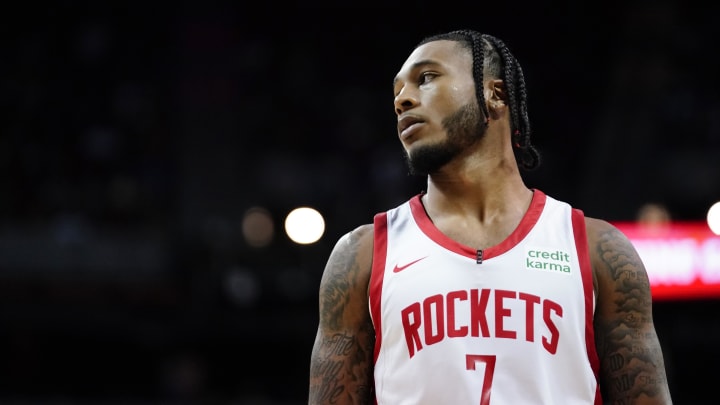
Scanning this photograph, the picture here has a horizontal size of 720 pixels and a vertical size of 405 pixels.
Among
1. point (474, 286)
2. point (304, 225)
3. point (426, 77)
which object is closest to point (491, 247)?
point (474, 286)

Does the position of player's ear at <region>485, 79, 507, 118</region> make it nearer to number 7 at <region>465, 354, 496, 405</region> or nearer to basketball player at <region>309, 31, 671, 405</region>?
basketball player at <region>309, 31, 671, 405</region>

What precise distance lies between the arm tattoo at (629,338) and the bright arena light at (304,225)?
9092 mm

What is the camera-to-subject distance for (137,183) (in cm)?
1256

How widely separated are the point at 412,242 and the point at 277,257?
9154mm

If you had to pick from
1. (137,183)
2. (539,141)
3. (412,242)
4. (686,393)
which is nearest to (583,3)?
(539,141)

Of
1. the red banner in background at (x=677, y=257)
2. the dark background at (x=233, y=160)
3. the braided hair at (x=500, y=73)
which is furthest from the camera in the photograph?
the dark background at (x=233, y=160)

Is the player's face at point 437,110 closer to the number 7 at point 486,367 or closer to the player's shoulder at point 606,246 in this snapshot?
the player's shoulder at point 606,246

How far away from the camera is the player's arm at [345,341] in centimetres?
287

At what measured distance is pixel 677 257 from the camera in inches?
423

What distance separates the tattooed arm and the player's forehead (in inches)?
27.5

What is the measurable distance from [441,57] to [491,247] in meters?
0.62

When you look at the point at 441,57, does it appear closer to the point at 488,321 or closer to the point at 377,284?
the point at 377,284

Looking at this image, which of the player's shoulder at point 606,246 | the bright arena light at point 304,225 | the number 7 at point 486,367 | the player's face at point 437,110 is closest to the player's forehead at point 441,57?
the player's face at point 437,110

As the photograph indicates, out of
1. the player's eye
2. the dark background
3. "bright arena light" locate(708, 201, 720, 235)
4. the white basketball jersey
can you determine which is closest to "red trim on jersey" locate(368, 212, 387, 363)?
the white basketball jersey
